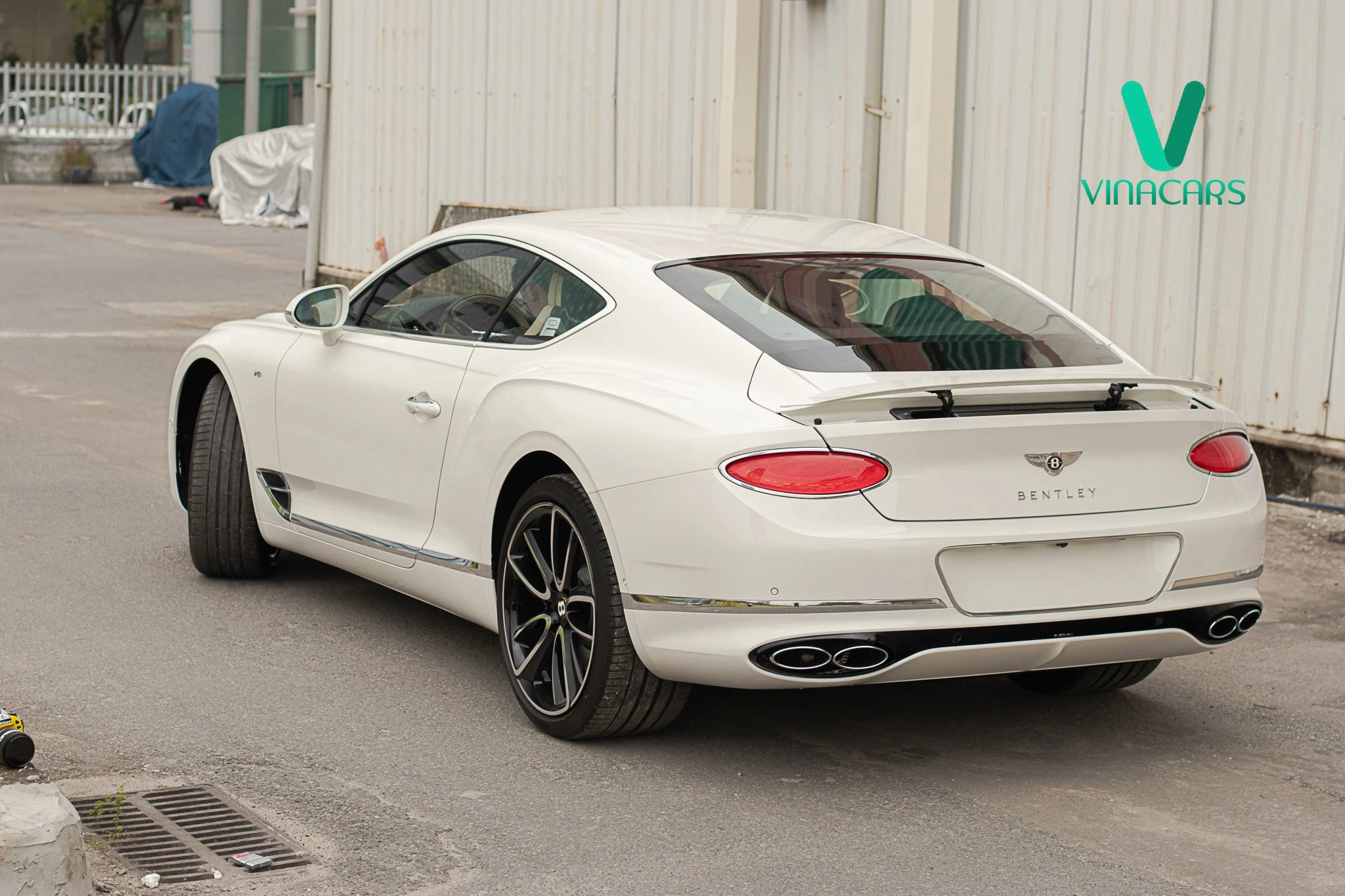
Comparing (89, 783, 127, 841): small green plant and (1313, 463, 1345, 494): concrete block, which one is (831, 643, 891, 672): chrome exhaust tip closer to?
(89, 783, 127, 841): small green plant

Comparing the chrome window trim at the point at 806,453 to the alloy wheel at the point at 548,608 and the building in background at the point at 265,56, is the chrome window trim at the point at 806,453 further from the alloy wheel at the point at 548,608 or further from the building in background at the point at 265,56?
the building in background at the point at 265,56

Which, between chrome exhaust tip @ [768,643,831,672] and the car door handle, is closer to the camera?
chrome exhaust tip @ [768,643,831,672]

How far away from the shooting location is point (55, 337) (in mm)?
14812

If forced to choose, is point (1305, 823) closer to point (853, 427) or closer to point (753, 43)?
point (853, 427)

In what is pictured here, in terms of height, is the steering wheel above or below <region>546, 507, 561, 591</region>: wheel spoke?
above

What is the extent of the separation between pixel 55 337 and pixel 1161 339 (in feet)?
31.6

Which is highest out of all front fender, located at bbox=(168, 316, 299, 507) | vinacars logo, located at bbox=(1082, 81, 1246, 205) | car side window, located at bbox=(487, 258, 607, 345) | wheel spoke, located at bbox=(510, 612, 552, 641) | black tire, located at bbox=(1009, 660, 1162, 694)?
vinacars logo, located at bbox=(1082, 81, 1246, 205)

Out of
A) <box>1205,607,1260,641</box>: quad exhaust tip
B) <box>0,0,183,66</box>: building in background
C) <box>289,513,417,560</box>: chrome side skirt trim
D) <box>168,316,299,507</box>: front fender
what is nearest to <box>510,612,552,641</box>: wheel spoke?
<box>289,513,417,560</box>: chrome side skirt trim

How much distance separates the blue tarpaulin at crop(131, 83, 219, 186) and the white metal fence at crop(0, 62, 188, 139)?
797mm

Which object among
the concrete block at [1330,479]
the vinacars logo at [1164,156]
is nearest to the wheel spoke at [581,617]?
the concrete block at [1330,479]

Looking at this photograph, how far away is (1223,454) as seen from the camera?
4.82m

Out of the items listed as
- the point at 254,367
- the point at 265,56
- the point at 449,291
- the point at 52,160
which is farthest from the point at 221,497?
the point at 52,160

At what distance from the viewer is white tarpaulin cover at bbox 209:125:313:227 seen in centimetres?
2948

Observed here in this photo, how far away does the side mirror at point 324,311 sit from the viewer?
6.17 meters
